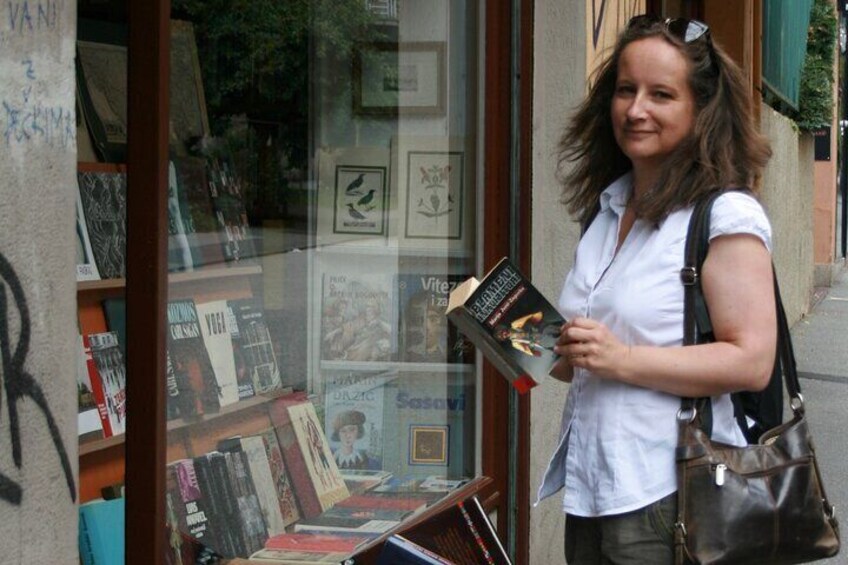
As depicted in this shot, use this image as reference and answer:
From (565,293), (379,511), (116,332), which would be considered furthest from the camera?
(379,511)

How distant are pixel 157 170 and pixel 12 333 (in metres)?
0.96

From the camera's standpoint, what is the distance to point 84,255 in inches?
141

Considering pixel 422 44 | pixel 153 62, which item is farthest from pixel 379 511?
pixel 153 62

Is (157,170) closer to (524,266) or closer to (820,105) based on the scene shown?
(524,266)

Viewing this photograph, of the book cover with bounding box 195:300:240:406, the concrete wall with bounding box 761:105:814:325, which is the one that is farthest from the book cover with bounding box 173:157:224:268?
the concrete wall with bounding box 761:105:814:325

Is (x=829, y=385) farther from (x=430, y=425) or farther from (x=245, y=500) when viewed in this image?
(x=245, y=500)

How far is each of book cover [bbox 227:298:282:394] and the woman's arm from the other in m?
1.76

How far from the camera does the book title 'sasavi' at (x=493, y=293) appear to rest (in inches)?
103

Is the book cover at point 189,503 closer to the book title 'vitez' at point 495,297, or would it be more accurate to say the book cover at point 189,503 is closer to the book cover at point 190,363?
the book cover at point 190,363

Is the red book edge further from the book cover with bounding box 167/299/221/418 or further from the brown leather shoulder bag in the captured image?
the book cover with bounding box 167/299/221/418

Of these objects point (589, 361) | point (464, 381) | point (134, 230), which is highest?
point (134, 230)

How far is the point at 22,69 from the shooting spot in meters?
2.13

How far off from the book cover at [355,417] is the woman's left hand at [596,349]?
6.86 ft

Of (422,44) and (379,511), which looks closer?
(379,511)
